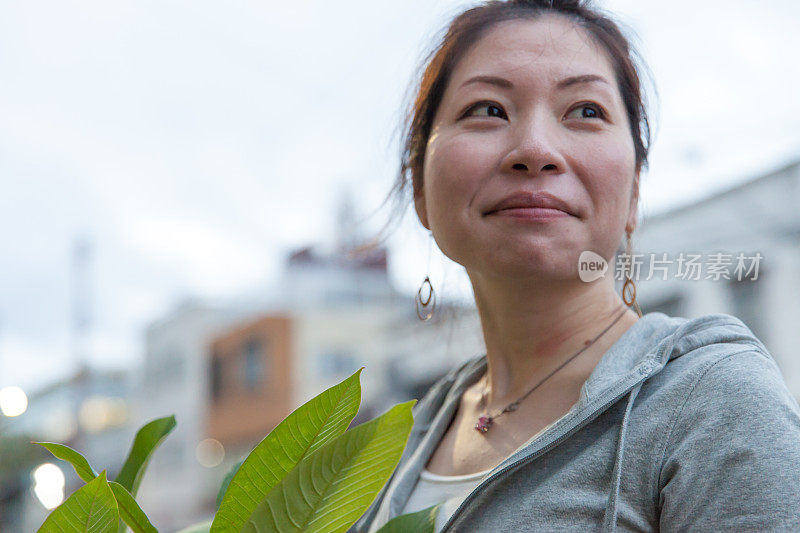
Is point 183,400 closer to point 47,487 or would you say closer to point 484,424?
point 47,487

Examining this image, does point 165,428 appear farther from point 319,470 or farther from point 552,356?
point 552,356

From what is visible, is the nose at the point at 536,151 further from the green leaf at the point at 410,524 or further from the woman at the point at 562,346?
the green leaf at the point at 410,524

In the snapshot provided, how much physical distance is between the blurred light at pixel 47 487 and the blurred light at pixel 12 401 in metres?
0.29

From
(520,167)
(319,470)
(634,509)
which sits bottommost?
(634,509)

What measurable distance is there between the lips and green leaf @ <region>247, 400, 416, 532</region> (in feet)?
1.07

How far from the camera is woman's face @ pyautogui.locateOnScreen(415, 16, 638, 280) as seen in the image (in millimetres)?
902

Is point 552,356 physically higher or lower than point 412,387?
higher

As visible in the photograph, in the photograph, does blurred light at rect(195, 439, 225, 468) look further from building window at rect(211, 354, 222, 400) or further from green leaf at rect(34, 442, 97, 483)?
green leaf at rect(34, 442, 97, 483)

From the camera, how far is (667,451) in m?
0.73

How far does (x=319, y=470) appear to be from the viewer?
64 centimetres

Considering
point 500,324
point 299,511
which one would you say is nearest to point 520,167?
point 500,324

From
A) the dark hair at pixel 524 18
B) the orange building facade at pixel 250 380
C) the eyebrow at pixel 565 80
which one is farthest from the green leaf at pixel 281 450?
the orange building facade at pixel 250 380

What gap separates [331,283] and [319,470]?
58.7ft

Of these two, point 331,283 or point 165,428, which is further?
point 331,283
